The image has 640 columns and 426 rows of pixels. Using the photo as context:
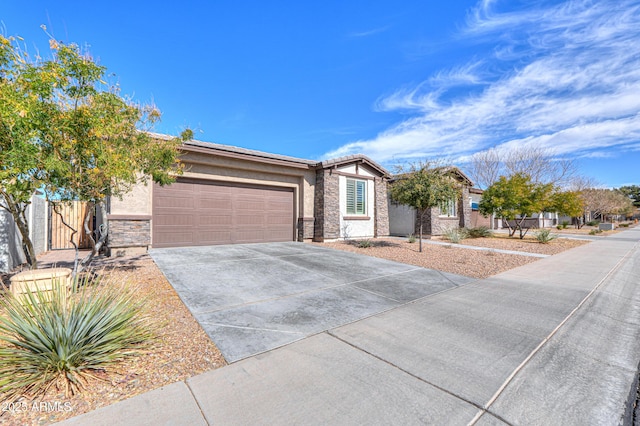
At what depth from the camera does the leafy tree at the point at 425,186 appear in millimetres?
11461

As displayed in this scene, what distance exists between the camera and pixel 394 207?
1983 cm

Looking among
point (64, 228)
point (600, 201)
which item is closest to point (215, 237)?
point (64, 228)

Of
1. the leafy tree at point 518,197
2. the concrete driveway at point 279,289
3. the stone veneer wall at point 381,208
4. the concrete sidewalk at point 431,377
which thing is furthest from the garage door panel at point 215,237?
the leafy tree at point 518,197

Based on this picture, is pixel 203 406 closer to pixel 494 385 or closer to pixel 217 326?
pixel 217 326

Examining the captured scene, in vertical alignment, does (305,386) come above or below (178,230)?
below

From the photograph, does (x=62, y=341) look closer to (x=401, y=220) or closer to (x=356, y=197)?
(x=356, y=197)

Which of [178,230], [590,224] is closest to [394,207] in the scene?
[178,230]

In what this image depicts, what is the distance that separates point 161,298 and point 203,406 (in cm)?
342

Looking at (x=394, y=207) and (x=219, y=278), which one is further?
(x=394, y=207)

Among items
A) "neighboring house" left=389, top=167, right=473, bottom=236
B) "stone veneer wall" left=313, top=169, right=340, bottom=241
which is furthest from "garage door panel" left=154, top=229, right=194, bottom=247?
"neighboring house" left=389, top=167, right=473, bottom=236

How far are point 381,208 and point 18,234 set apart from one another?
1589 centimetres

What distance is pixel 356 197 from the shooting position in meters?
16.2

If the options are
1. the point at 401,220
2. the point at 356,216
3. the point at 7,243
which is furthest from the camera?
the point at 401,220

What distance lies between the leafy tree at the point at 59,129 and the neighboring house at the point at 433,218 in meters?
15.2
